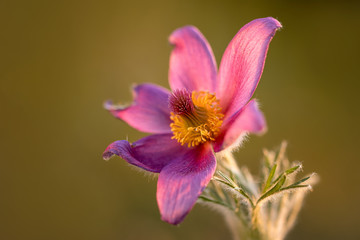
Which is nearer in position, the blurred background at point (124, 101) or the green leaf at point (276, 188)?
the green leaf at point (276, 188)

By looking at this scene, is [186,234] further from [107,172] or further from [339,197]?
[339,197]

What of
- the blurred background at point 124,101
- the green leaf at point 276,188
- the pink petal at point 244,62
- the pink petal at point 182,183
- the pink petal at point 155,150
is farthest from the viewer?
the blurred background at point 124,101

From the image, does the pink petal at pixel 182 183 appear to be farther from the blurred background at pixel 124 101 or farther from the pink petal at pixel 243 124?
the blurred background at pixel 124 101

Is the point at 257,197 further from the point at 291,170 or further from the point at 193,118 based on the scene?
the point at 193,118

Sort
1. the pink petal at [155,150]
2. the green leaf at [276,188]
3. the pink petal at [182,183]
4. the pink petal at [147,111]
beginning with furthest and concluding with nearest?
the pink petal at [147,111], the pink petal at [155,150], the green leaf at [276,188], the pink petal at [182,183]

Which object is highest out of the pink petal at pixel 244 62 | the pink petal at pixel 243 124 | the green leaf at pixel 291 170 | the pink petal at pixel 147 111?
the pink petal at pixel 244 62

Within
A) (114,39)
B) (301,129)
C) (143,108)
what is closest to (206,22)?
(114,39)

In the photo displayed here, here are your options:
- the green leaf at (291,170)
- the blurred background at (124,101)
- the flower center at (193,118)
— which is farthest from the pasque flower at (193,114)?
the blurred background at (124,101)
